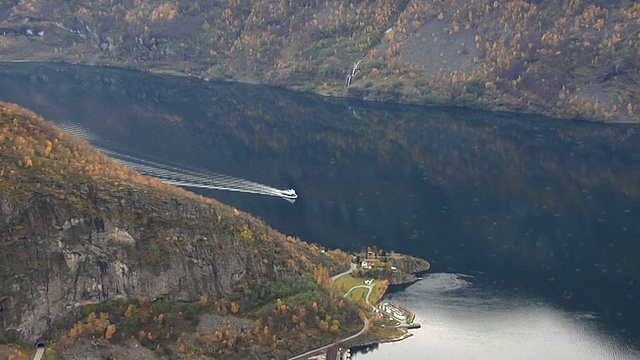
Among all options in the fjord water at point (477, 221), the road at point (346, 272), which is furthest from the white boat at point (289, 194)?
the road at point (346, 272)

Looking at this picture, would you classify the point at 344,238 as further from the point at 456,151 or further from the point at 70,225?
the point at 456,151

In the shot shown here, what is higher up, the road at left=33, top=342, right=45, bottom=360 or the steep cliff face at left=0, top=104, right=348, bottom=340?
the steep cliff face at left=0, top=104, right=348, bottom=340

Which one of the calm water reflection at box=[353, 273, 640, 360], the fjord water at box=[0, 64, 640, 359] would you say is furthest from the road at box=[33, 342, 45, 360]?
the fjord water at box=[0, 64, 640, 359]

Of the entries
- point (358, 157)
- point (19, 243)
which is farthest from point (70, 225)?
point (358, 157)

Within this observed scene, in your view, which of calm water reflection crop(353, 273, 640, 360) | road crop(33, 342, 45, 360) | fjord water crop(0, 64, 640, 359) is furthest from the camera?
fjord water crop(0, 64, 640, 359)

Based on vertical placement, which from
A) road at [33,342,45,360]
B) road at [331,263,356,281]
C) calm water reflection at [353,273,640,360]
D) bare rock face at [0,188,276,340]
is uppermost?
bare rock face at [0,188,276,340]

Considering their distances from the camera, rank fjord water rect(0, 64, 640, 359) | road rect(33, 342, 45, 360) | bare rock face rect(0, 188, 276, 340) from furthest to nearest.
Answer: fjord water rect(0, 64, 640, 359) < bare rock face rect(0, 188, 276, 340) < road rect(33, 342, 45, 360)

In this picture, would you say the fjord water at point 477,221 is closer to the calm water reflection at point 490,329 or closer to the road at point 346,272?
the calm water reflection at point 490,329

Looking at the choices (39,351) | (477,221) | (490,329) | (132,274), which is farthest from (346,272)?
(39,351)

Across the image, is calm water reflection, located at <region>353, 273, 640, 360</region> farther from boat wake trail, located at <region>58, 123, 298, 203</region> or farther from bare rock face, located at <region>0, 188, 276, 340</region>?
boat wake trail, located at <region>58, 123, 298, 203</region>
